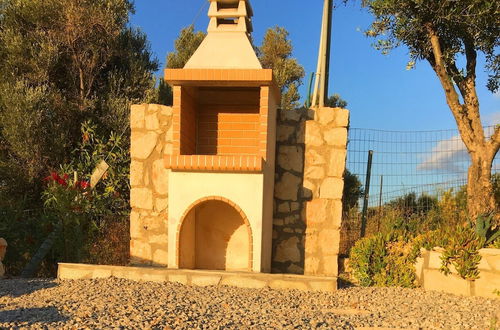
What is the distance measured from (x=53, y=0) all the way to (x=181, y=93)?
5.17 metres

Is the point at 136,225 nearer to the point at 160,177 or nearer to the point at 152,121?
the point at 160,177

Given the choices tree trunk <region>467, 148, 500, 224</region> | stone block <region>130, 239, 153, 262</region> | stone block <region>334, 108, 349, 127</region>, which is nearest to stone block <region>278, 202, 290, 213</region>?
stone block <region>334, 108, 349, 127</region>

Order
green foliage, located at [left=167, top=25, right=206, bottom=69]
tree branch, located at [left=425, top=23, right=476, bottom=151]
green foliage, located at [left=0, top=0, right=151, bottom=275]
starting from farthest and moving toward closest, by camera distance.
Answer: green foliage, located at [left=167, top=25, right=206, bottom=69]
green foliage, located at [left=0, top=0, right=151, bottom=275]
tree branch, located at [left=425, top=23, right=476, bottom=151]

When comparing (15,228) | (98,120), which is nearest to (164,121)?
(15,228)

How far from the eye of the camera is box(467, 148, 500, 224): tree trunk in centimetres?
755

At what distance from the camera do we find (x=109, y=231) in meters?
7.64

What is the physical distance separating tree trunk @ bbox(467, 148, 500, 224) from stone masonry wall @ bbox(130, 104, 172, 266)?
498cm

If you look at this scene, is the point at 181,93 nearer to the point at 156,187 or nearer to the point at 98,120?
the point at 156,187

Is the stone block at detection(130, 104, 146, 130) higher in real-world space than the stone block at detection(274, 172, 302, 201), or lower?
higher

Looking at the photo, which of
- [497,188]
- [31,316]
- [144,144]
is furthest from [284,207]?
[497,188]

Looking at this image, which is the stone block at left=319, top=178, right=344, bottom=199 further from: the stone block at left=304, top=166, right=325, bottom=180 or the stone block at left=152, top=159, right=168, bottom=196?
the stone block at left=152, top=159, right=168, bottom=196

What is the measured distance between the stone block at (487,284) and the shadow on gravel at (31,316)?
4.55m

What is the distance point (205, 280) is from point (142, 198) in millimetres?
1967

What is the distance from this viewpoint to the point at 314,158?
6.75 meters
